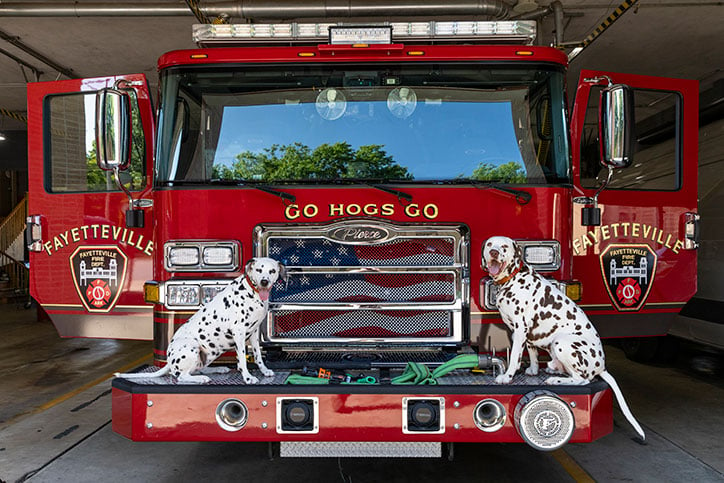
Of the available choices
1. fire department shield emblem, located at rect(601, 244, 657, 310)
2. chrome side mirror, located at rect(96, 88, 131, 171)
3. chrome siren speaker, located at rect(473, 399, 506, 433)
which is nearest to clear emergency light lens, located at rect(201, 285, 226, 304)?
chrome side mirror, located at rect(96, 88, 131, 171)

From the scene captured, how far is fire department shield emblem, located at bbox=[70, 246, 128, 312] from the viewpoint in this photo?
438cm

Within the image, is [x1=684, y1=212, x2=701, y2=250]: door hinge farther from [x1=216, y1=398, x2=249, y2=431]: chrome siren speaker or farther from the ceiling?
the ceiling

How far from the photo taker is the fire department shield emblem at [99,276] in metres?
4.38

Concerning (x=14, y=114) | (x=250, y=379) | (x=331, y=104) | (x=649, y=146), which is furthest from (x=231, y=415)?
(x=14, y=114)

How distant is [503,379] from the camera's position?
3105 millimetres

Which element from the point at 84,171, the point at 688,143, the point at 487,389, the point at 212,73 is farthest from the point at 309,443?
the point at 688,143

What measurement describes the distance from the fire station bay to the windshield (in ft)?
0.04

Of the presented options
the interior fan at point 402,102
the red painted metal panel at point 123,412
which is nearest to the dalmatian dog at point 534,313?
the interior fan at point 402,102

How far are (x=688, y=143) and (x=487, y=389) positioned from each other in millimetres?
2863

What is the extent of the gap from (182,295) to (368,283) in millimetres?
1076

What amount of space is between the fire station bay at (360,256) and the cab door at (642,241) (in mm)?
18

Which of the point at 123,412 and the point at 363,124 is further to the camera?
the point at 363,124

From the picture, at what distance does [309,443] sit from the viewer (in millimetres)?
3100

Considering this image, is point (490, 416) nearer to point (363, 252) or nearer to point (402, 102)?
point (363, 252)
